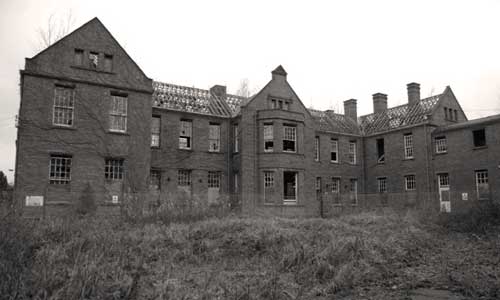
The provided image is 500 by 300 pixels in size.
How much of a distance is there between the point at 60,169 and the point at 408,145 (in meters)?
26.1

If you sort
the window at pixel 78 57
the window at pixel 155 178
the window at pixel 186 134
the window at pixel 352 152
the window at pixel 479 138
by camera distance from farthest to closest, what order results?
the window at pixel 352 152 → the window at pixel 479 138 → the window at pixel 186 134 → the window at pixel 155 178 → the window at pixel 78 57

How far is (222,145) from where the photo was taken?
99.6 ft

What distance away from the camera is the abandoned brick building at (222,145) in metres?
22.4

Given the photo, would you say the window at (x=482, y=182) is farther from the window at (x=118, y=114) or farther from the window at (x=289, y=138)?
the window at (x=118, y=114)

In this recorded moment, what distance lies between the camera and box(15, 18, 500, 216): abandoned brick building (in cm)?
2244

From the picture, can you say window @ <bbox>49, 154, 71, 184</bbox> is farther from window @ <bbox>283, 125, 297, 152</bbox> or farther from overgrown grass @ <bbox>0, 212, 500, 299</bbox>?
window @ <bbox>283, 125, 297, 152</bbox>

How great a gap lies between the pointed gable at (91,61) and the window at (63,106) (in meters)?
0.82

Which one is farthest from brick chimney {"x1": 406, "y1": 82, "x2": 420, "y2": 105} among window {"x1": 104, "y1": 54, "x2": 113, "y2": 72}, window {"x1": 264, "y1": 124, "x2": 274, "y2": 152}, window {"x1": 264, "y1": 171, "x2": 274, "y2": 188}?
window {"x1": 104, "y1": 54, "x2": 113, "y2": 72}

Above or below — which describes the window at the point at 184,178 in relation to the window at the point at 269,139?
below

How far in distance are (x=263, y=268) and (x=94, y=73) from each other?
16152 millimetres

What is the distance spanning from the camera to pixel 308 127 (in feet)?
104

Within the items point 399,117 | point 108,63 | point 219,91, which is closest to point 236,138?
point 219,91

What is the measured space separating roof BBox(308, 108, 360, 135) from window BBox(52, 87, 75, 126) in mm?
20082

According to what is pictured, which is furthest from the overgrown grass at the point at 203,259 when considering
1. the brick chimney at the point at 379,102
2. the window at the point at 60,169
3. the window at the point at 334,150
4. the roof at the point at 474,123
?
the brick chimney at the point at 379,102
